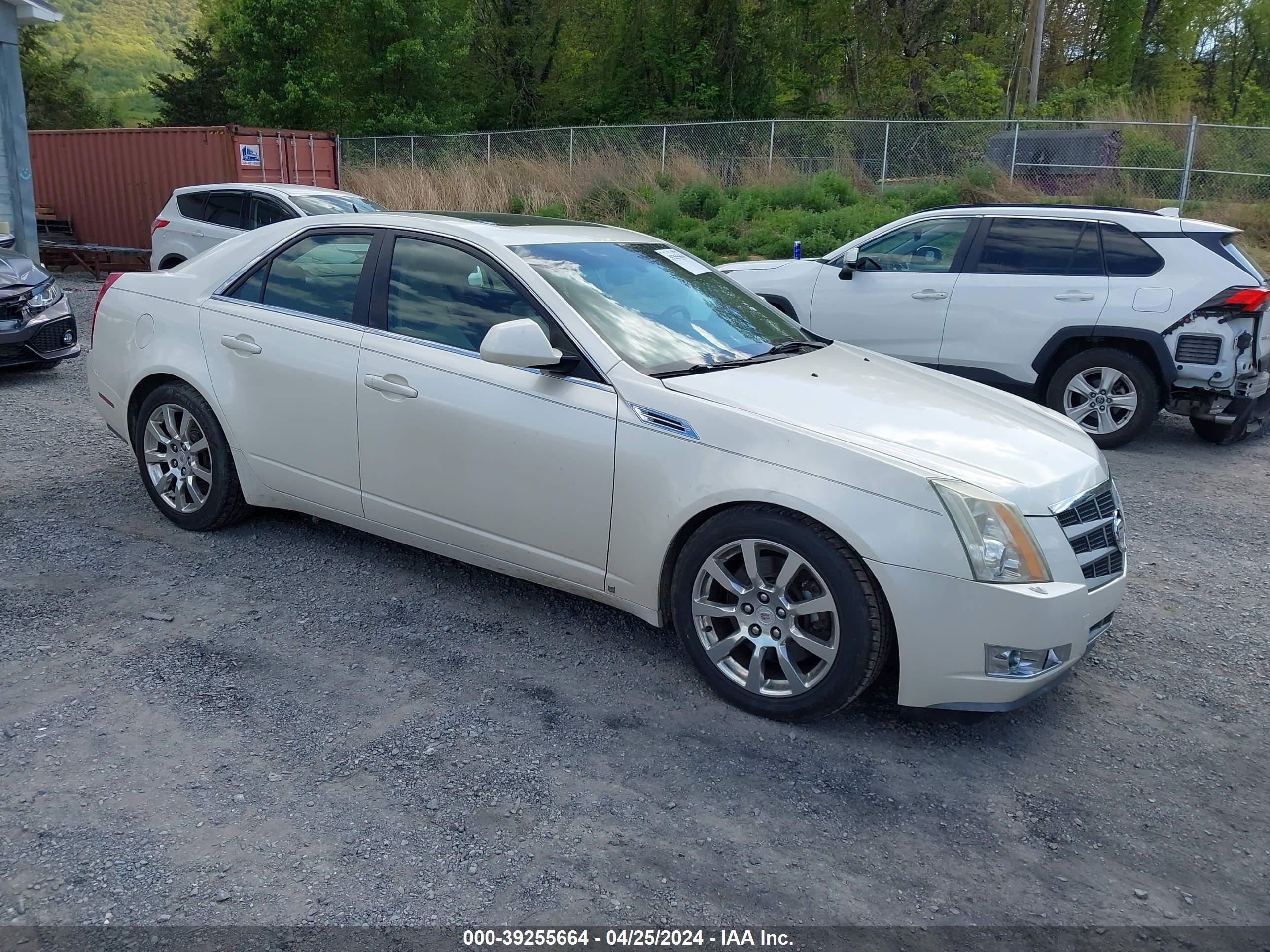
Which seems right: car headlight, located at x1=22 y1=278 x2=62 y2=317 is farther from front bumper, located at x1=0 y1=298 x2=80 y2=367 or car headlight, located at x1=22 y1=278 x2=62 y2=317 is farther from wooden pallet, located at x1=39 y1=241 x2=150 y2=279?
wooden pallet, located at x1=39 y1=241 x2=150 y2=279

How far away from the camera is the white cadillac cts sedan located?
3492 millimetres

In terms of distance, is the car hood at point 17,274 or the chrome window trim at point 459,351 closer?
the chrome window trim at point 459,351

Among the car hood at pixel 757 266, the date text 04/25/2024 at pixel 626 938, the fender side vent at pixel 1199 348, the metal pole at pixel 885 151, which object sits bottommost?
the date text 04/25/2024 at pixel 626 938

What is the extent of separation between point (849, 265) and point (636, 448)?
5.78 meters

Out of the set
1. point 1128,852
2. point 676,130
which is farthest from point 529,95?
point 1128,852

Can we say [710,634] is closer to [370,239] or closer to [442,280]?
[442,280]

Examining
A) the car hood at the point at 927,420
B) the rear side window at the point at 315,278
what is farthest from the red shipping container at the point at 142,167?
the car hood at the point at 927,420

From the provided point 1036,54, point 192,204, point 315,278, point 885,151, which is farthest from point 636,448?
point 1036,54

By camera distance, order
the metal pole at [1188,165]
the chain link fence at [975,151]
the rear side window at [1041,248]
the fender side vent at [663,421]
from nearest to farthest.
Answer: the fender side vent at [663,421], the rear side window at [1041,248], the metal pole at [1188,165], the chain link fence at [975,151]

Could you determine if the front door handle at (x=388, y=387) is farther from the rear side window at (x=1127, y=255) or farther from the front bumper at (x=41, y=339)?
the front bumper at (x=41, y=339)

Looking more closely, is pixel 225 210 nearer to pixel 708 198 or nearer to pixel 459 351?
pixel 708 198

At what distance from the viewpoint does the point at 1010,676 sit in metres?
3.48

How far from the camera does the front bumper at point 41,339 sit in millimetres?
9203

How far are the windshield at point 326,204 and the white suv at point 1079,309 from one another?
6.84 metres
